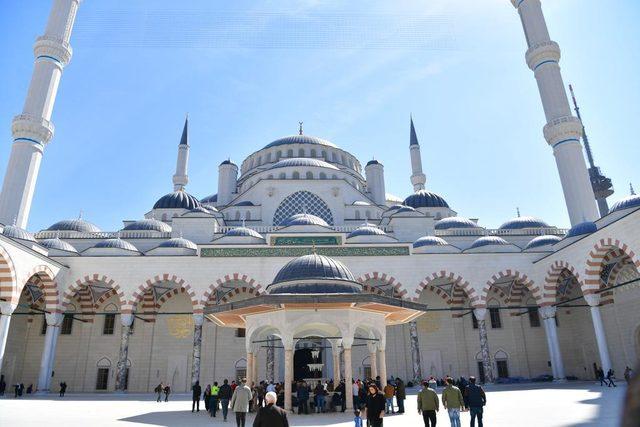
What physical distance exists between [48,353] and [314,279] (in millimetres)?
12079

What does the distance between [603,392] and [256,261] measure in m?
12.0

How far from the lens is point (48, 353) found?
1638 centimetres

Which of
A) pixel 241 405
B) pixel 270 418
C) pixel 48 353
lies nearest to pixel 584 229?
pixel 241 405

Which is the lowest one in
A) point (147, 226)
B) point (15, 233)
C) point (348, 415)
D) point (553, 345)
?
point (348, 415)

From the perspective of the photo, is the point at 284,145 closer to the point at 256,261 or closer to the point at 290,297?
the point at 256,261

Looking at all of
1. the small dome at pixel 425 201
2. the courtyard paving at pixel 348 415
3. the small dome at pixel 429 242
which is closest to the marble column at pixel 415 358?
the small dome at pixel 429 242

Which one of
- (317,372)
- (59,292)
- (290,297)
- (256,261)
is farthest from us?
(256,261)

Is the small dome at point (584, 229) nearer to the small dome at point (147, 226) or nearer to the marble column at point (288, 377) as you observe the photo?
the marble column at point (288, 377)

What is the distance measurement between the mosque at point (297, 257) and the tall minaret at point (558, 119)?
0.23 ft

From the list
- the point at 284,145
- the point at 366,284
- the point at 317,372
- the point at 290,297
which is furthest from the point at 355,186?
the point at 290,297

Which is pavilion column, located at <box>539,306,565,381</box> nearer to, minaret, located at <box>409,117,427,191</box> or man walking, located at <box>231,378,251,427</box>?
man walking, located at <box>231,378,251,427</box>

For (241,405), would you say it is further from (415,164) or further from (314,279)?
(415,164)

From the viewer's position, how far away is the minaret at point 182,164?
31125 millimetres

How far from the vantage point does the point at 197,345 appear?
17297 millimetres
